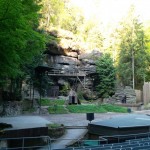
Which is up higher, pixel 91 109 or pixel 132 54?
pixel 132 54

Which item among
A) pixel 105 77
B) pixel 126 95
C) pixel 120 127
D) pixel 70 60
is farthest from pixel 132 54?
pixel 120 127

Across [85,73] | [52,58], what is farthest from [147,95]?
[52,58]

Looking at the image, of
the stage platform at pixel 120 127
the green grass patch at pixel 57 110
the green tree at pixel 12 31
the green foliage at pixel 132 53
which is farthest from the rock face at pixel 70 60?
the green tree at pixel 12 31

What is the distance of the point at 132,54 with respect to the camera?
3972cm

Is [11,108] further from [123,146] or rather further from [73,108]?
[123,146]

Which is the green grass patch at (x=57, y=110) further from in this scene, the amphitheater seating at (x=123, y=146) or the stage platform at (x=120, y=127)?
the amphitheater seating at (x=123, y=146)

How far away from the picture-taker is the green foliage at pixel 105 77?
127 feet

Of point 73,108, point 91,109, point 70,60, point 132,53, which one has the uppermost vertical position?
point 132,53

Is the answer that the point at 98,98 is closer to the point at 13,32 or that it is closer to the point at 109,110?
the point at 109,110

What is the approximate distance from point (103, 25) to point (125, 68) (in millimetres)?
19228

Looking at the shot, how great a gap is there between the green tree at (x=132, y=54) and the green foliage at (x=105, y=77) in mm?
1834

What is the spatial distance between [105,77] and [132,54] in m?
4.98

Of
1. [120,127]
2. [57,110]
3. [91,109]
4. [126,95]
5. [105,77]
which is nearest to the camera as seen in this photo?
[120,127]

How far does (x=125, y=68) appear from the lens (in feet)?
131
